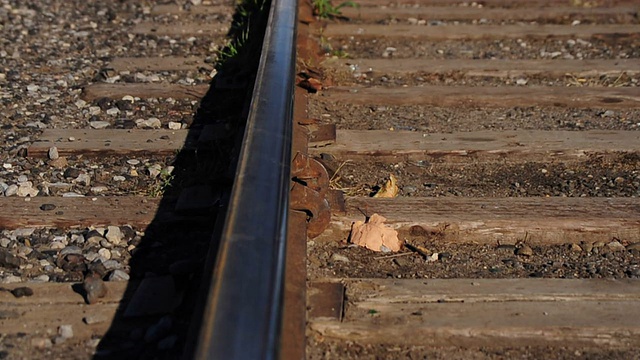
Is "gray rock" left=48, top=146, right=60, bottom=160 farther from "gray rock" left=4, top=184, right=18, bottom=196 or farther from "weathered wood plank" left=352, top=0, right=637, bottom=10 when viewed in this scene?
"weathered wood plank" left=352, top=0, right=637, bottom=10

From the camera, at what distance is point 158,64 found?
171 inches

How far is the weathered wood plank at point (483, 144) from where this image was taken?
3.17 metres

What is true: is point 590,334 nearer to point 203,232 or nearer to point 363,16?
point 203,232

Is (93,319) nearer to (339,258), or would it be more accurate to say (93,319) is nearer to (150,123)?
(339,258)

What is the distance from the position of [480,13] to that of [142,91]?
2.17m

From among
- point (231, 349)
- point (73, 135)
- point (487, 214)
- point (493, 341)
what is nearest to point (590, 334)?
point (493, 341)

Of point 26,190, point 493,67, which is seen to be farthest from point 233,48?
point 26,190

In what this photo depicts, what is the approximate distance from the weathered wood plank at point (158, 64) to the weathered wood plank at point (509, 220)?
185 centimetres

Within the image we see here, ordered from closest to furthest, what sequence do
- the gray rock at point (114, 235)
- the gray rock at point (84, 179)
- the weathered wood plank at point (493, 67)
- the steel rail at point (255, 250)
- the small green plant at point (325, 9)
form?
the steel rail at point (255, 250) < the gray rock at point (114, 235) < the gray rock at point (84, 179) < the weathered wood plank at point (493, 67) < the small green plant at point (325, 9)

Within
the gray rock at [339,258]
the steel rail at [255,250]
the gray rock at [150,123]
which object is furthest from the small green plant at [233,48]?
the gray rock at [339,258]

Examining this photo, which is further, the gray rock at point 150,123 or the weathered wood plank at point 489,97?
the weathered wood plank at point 489,97

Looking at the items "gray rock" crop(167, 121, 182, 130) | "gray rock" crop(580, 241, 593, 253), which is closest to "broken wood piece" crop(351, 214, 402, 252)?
"gray rock" crop(580, 241, 593, 253)

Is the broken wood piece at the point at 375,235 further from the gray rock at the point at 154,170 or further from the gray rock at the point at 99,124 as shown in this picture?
the gray rock at the point at 99,124

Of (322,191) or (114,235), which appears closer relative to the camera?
(114,235)
